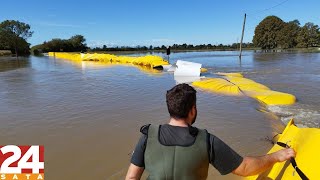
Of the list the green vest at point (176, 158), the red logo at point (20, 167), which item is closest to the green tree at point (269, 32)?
the red logo at point (20, 167)

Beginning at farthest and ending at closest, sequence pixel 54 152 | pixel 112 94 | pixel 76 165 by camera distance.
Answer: pixel 112 94
pixel 54 152
pixel 76 165

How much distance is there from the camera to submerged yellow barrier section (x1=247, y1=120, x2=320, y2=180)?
260cm

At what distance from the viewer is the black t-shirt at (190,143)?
79.6 inches

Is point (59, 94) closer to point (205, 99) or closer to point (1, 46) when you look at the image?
point (205, 99)

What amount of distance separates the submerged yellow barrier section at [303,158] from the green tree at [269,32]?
276ft

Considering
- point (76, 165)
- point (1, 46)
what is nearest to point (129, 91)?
point (76, 165)

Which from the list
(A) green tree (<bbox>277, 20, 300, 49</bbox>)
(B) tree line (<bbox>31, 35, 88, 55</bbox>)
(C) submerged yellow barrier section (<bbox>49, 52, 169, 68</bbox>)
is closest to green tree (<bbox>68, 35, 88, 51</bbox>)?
(B) tree line (<bbox>31, 35, 88, 55</bbox>)

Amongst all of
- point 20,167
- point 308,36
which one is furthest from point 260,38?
point 20,167

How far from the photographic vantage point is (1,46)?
71562 mm

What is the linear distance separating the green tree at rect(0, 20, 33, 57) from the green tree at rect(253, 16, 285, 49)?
2376 inches

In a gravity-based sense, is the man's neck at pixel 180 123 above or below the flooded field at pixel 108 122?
above

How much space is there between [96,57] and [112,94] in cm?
2697

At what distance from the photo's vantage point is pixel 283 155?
2611mm

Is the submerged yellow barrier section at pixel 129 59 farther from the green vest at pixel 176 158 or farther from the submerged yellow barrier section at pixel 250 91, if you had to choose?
the green vest at pixel 176 158
